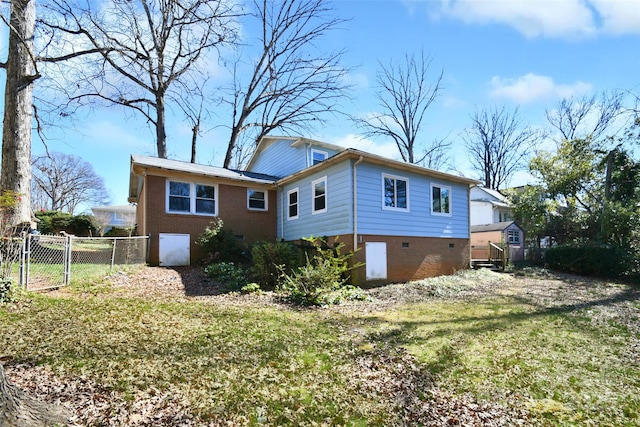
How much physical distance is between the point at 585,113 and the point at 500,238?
1667cm

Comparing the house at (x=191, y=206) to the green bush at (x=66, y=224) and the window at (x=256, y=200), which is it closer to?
the window at (x=256, y=200)

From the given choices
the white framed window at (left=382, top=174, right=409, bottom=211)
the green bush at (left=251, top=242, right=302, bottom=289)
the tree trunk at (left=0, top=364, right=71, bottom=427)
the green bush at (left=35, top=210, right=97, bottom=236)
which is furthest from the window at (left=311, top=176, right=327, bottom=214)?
the green bush at (left=35, top=210, right=97, bottom=236)

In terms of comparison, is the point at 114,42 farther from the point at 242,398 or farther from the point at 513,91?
the point at 513,91

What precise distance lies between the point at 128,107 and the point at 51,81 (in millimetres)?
8463

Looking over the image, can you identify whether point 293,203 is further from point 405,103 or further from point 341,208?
point 405,103

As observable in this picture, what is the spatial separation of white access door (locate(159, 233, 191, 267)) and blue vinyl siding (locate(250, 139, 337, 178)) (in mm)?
6258

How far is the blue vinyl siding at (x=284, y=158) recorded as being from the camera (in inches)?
619

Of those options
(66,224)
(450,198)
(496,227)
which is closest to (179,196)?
(450,198)

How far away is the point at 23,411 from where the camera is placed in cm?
234

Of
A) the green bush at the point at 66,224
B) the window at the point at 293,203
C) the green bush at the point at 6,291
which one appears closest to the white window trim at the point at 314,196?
the window at the point at 293,203

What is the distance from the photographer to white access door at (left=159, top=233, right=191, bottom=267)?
1200cm

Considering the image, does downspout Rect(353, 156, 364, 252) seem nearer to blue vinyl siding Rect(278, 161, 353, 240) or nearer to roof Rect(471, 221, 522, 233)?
blue vinyl siding Rect(278, 161, 353, 240)

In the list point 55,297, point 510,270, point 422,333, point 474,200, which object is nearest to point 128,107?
point 55,297

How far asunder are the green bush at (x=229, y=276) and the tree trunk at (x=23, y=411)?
20.7 ft
